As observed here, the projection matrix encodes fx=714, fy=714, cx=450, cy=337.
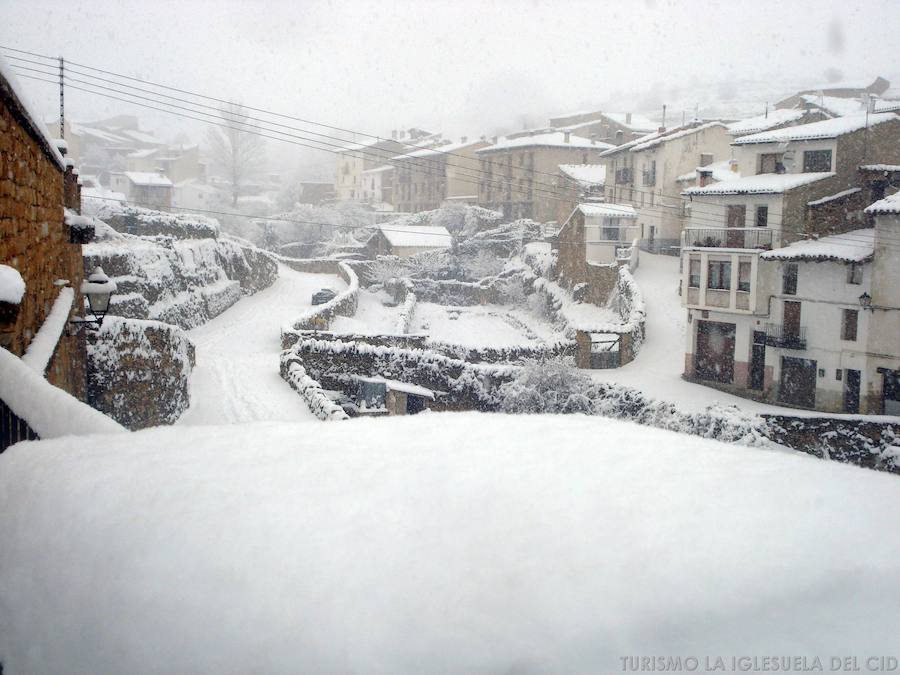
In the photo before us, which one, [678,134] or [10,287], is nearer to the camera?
[10,287]

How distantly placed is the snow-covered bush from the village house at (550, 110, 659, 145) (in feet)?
87.4

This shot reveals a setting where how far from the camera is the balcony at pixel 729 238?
19078 millimetres

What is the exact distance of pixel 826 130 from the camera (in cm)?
1914

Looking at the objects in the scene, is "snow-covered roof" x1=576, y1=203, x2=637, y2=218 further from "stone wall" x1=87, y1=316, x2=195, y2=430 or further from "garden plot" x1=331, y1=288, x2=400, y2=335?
"stone wall" x1=87, y1=316, x2=195, y2=430

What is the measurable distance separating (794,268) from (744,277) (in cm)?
127

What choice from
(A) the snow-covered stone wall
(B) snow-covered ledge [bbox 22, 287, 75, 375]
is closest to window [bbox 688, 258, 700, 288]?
(A) the snow-covered stone wall

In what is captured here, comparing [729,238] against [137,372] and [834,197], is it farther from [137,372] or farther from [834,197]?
[137,372]

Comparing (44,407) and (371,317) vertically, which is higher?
(44,407)

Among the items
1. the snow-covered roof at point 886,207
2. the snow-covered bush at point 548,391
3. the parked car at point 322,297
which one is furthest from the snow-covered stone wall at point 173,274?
the snow-covered roof at point 886,207

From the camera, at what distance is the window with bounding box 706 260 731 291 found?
64.6ft

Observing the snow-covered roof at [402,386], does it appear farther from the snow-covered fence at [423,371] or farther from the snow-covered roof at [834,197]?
the snow-covered roof at [834,197]

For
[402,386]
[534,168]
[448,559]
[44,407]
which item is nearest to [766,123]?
[402,386]

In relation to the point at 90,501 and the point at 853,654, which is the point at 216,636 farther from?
the point at 853,654

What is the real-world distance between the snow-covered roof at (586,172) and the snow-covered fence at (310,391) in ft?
83.0
